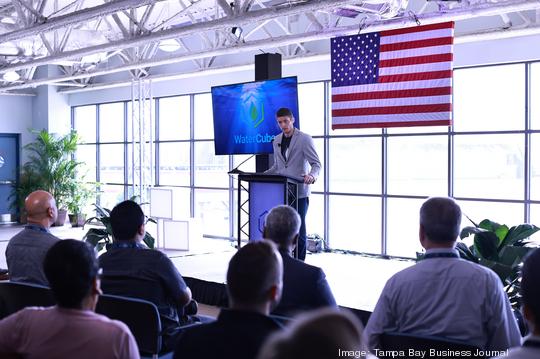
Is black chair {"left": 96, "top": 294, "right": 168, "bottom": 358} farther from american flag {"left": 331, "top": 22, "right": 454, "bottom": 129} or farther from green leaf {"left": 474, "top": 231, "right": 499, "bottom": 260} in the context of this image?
american flag {"left": 331, "top": 22, "right": 454, "bottom": 129}

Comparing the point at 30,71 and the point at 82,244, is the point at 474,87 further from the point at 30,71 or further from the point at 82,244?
the point at 82,244

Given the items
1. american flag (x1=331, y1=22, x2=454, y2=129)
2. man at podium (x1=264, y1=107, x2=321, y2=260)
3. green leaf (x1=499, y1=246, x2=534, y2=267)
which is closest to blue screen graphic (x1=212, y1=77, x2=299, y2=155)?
american flag (x1=331, y1=22, x2=454, y2=129)

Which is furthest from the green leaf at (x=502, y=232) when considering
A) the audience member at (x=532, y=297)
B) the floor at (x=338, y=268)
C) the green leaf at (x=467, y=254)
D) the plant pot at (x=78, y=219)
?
the plant pot at (x=78, y=219)

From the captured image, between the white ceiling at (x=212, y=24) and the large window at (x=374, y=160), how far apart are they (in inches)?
40.6

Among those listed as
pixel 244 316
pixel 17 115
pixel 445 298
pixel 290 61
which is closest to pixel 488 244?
pixel 445 298

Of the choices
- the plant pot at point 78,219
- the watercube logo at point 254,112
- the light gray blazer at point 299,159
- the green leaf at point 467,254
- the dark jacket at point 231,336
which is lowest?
the plant pot at point 78,219

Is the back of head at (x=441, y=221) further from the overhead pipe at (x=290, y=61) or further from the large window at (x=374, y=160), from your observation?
the large window at (x=374, y=160)

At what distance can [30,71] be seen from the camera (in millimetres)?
15289

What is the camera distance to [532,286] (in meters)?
1.87

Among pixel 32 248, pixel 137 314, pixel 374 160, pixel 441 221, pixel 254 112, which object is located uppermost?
pixel 254 112

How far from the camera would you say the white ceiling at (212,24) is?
752cm

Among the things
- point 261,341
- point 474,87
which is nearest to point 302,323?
point 261,341

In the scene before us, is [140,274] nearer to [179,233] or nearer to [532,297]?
[532,297]

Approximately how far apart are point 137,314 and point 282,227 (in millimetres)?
811
